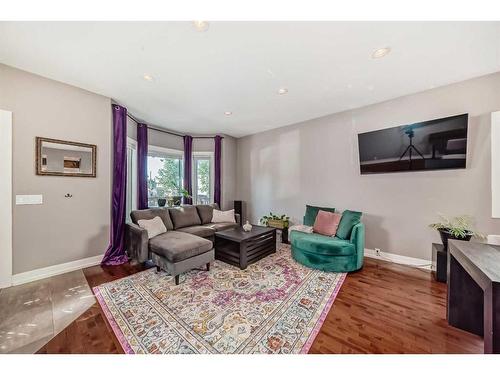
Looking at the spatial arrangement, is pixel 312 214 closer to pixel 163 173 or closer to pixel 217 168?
pixel 217 168

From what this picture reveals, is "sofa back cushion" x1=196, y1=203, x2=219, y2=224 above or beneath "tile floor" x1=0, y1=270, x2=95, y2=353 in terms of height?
above

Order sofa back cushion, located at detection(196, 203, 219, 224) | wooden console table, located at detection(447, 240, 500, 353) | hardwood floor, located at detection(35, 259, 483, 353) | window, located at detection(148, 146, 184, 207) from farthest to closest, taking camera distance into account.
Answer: window, located at detection(148, 146, 184, 207) < sofa back cushion, located at detection(196, 203, 219, 224) < hardwood floor, located at detection(35, 259, 483, 353) < wooden console table, located at detection(447, 240, 500, 353)

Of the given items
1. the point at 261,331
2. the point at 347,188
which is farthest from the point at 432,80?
the point at 261,331

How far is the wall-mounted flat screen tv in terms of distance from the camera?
2.49 metres

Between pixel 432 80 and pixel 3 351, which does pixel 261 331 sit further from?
pixel 432 80

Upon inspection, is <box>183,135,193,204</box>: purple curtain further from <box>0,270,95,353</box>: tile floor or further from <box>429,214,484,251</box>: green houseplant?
<box>429,214,484,251</box>: green houseplant

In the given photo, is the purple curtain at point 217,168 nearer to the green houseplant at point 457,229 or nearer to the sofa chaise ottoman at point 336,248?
the sofa chaise ottoman at point 336,248

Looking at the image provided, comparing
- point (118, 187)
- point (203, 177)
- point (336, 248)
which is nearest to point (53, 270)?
point (118, 187)

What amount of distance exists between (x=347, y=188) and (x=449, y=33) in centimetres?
230

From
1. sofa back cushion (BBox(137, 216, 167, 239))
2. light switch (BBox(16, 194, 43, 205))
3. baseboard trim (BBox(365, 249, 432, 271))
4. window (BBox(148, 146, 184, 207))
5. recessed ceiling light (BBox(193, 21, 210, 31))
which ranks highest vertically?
recessed ceiling light (BBox(193, 21, 210, 31))

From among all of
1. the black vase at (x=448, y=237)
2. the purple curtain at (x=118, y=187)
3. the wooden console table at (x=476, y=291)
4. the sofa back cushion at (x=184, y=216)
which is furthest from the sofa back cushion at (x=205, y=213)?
the black vase at (x=448, y=237)

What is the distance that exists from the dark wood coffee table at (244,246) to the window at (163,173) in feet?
7.11

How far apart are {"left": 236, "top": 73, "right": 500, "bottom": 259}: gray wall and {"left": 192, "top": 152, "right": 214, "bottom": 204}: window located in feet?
4.67

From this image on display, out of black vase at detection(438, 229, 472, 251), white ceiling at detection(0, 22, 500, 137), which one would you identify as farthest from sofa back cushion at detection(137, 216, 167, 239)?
black vase at detection(438, 229, 472, 251)
